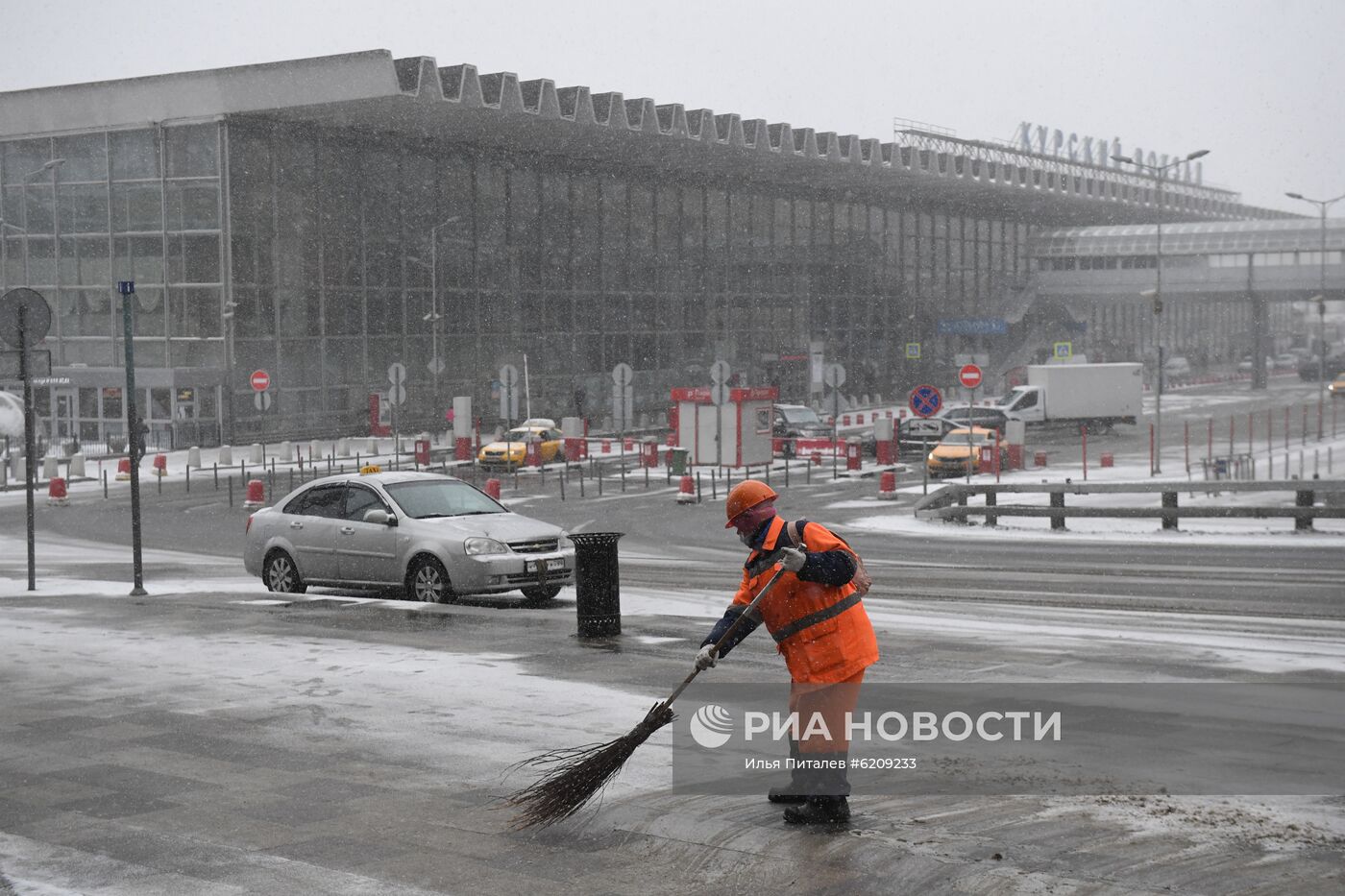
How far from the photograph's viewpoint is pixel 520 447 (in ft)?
152

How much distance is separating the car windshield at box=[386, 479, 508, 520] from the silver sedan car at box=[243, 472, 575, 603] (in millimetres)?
11

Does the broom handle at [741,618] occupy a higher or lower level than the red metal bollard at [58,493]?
higher

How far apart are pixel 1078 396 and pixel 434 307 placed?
24.1 metres

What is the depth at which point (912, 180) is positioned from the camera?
83.8 metres

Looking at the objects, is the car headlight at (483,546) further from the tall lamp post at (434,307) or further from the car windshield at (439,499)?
the tall lamp post at (434,307)

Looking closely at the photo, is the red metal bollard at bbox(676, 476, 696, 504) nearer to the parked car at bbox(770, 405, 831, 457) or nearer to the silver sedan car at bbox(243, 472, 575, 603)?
the parked car at bbox(770, 405, 831, 457)

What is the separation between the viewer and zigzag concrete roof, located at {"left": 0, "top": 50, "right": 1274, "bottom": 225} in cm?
5512

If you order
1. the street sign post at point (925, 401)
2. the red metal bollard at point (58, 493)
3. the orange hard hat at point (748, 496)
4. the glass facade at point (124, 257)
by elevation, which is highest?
the glass facade at point (124, 257)

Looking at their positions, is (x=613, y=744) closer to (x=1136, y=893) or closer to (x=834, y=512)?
(x=1136, y=893)

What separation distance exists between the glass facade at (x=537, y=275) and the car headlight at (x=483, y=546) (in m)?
42.2

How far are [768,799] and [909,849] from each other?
1.13 meters

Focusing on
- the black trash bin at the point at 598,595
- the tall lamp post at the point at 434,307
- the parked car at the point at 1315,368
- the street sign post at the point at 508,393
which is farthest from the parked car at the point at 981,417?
the parked car at the point at 1315,368

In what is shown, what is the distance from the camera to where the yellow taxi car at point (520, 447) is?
46.2 meters

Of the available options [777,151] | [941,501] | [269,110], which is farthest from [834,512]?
[777,151]
